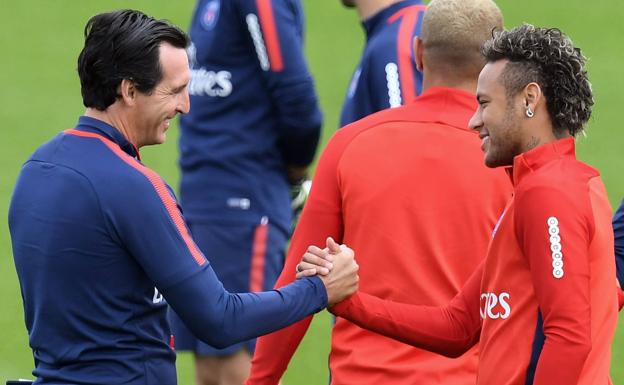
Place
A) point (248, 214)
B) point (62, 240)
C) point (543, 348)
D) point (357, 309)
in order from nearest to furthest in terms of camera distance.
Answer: point (543, 348) < point (62, 240) < point (357, 309) < point (248, 214)

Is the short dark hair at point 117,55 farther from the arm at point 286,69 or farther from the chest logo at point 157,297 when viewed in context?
the arm at point 286,69

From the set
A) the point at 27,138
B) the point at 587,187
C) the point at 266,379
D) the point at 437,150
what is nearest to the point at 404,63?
the point at 437,150

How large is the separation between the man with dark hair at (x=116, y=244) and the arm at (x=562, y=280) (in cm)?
67

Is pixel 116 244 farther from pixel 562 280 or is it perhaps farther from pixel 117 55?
pixel 562 280

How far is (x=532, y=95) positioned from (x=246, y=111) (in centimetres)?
264

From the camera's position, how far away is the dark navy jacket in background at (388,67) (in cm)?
492

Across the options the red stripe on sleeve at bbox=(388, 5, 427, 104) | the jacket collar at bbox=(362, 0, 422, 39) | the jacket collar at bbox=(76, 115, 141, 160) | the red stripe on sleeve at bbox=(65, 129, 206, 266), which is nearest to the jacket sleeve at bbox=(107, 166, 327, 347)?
the red stripe on sleeve at bbox=(65, 129, 206, 266)

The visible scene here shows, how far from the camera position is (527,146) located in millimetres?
3318

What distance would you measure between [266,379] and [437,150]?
749 millimetres

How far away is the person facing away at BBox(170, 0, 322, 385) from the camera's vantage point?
5766mm

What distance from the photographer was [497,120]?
3.36 meters

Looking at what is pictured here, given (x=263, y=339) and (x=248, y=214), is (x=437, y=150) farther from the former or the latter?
(x=248, y=214)

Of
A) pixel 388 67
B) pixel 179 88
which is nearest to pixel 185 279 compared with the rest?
pixel 179 88

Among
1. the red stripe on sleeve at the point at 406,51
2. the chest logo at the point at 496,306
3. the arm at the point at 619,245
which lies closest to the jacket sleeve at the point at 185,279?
the chest logo at the point at 496,306
